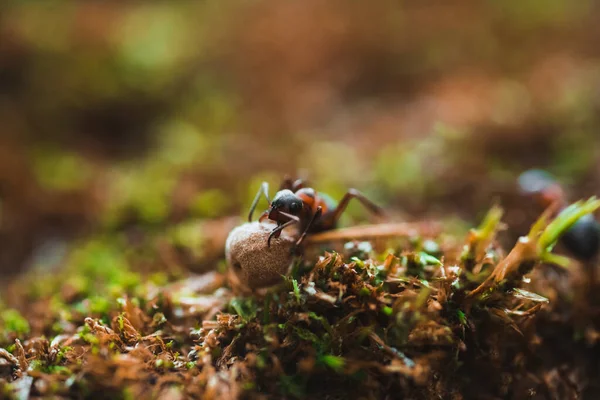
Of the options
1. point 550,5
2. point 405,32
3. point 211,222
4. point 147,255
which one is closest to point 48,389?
point 147,255

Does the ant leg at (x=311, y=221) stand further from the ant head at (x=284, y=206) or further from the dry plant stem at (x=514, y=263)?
the dry plant stem at (x=514, y=263)

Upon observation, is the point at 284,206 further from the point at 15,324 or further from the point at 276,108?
the point at 276,108

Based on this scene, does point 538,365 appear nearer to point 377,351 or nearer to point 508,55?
point 377,351

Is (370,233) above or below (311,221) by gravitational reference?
below

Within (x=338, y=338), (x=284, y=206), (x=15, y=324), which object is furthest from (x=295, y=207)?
(x=15, y=324)

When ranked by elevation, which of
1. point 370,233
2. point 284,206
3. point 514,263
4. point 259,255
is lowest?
point 370,233

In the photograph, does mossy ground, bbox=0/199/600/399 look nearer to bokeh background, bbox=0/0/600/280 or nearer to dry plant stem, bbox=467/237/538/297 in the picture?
dry plant stem, bbox=467/237/538/297

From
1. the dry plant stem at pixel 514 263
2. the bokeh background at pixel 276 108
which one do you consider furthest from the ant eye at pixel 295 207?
the bokeh background at pixel 276 108
